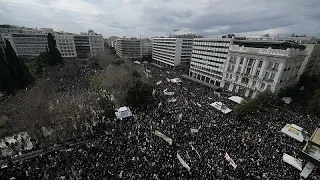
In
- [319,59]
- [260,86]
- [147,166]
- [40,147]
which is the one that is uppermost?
[319,59]

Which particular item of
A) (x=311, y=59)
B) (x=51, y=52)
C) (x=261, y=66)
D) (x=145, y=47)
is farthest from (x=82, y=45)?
(x=311, y=59)

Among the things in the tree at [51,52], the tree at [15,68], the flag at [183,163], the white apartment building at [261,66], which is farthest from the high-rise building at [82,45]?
the flag at [183,163]

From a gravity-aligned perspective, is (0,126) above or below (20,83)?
below

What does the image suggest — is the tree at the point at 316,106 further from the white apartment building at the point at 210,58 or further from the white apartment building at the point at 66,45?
the white apartment building at the point at 66,45

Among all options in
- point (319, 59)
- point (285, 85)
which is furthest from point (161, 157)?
point (319, 59)

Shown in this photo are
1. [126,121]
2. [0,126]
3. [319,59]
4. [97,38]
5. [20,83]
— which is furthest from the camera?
[97,38]

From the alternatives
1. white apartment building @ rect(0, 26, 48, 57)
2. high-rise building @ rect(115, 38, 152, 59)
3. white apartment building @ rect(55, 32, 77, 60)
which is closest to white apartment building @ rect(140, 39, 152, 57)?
high-rise building @ rect(115, 38, 152, 59)

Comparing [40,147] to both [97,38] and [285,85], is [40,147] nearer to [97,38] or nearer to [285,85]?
[285,85]

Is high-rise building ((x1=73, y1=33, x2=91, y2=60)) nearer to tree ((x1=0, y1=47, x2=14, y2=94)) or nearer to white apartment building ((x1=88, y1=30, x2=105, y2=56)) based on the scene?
white apartment building ((x1=88, y1=30, x2=105, y2=56))

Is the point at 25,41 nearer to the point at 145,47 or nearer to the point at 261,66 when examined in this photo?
the point at 145,47
